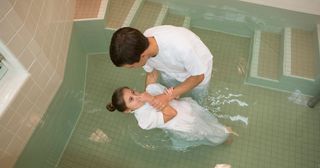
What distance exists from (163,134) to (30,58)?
159 cm

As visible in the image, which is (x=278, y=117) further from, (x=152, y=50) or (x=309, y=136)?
(x=152, y=50)

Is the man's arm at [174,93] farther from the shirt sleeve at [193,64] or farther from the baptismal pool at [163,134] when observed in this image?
the baptismal pool at [163,134]

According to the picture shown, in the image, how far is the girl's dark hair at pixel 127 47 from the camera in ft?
5.92

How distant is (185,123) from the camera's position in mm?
2410

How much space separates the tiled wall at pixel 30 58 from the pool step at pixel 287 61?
2166 millimetres

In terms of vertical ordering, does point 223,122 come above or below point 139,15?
below

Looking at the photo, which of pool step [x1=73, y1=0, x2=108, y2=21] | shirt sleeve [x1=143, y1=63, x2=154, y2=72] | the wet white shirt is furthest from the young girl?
pool step [x1=73, y1=0, x2=108, y2=21]

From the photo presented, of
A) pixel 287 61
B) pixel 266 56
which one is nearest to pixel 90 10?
pixel 266 56

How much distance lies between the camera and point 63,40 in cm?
279

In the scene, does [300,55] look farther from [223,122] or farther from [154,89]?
[154,89]

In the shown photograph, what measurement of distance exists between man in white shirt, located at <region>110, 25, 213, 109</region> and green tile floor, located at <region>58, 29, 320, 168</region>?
38.2 inches

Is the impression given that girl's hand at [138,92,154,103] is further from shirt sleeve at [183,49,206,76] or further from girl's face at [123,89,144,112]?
shirt sleeve at [183,49,206,76]

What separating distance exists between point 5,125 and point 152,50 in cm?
112

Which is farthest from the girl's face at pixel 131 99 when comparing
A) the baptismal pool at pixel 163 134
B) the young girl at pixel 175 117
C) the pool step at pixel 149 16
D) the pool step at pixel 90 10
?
the pool step at pixel 149 16
